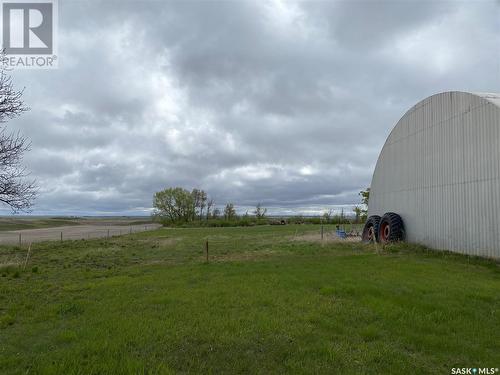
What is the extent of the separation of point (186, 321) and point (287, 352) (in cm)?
224

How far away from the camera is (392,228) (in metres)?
20.9

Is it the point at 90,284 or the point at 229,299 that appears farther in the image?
the point at 90,284

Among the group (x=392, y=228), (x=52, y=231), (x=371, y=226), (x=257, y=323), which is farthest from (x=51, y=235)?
(x=257, y=323)

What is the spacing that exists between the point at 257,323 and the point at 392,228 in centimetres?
1653

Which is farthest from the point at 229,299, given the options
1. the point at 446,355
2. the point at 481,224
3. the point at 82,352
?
the point at 481,224

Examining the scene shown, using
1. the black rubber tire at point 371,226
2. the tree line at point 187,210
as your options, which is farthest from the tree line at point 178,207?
the black rubber tire at point 371,226

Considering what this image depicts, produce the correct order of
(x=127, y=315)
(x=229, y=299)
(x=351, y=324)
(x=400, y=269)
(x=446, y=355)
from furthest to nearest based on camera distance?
(x=400, y=269)
(x=229, y=299)
(x=127, y=315)
(x=351, y=324)
(x=446, y=355)

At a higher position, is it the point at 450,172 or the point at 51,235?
the point at 450,172

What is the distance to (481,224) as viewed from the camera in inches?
568

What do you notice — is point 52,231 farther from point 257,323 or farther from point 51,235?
point 257,323

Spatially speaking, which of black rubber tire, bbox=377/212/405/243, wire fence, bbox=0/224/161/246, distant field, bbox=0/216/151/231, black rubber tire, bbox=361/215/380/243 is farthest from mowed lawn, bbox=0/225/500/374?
distant field, bbox=0/216/151/231

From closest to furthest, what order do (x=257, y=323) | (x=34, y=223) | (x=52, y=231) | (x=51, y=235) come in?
(x=257, y=323)
(x=51, y=235)
(x=52, y=231)
(x=34, y=223)

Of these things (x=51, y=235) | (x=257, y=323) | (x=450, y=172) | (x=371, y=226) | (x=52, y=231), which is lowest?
(x=52, y=231)

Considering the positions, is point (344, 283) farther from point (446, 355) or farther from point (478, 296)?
point (446, 355)
